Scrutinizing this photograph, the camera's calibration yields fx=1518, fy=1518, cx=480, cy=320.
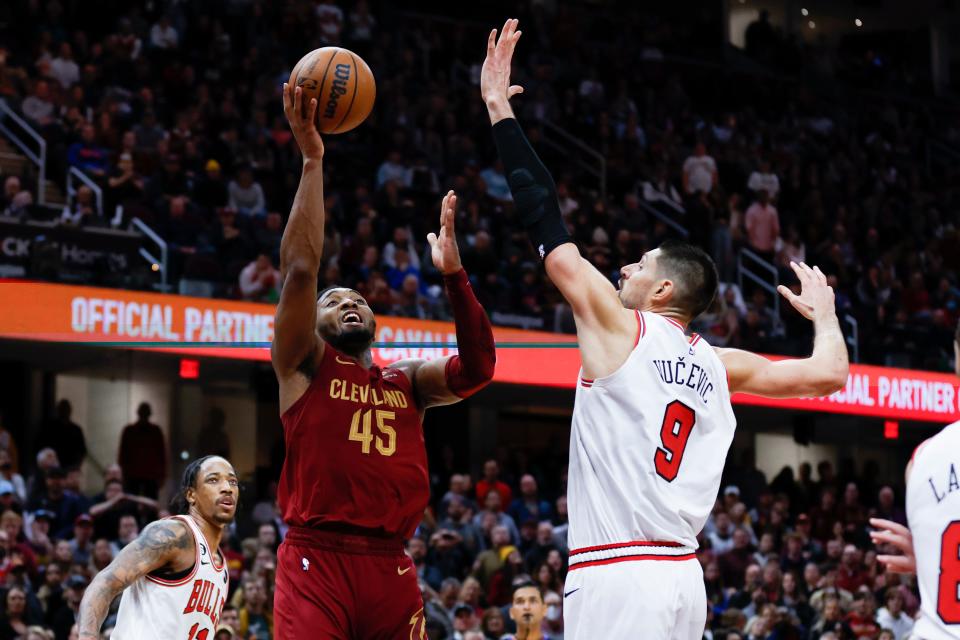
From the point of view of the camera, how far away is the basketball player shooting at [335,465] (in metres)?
5.59

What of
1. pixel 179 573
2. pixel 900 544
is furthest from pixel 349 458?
pixel 900 544

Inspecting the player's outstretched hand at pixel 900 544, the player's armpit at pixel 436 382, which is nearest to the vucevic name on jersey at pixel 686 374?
the player's outstretched hand at pixel 900 544

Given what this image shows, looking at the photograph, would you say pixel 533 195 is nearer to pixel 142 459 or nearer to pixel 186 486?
pixel 186 486

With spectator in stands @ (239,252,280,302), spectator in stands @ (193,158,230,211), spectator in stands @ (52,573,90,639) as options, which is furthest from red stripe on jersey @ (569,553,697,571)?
spectator in stands @ (193,158,230,211)

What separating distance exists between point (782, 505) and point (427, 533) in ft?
18.3

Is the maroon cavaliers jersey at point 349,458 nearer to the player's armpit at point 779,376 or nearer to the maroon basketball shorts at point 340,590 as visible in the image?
the maroon basketball shorts at point 340,590

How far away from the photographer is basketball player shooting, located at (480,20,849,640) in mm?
4793

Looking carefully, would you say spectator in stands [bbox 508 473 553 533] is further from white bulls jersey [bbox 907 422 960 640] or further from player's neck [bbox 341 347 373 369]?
white bulls jersey [bbox 907 422 960 640]

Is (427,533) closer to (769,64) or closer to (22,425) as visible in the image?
(22,425)

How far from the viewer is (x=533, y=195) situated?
16.4 ft

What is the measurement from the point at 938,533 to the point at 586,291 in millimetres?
1312

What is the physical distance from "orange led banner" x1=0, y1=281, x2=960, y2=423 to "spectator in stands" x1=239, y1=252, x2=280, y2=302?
13cm

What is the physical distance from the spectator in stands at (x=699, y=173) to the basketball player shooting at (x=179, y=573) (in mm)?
15334

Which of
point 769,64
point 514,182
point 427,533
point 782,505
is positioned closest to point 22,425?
point 427,533
